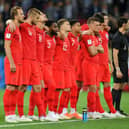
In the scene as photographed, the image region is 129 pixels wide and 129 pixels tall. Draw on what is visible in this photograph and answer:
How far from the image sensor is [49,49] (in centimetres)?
1337

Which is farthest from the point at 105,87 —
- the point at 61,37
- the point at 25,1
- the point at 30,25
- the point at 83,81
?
the point at 25,1

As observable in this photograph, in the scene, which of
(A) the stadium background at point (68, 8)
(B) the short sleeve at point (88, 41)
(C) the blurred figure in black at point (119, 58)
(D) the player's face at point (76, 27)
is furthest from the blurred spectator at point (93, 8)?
(B) the short sleeve at point (88, 41)

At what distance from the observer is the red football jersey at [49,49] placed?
13.4 meters

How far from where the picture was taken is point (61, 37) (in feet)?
44.4

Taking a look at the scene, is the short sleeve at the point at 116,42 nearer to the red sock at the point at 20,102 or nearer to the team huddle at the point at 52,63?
the team huddle at the point at 52,63

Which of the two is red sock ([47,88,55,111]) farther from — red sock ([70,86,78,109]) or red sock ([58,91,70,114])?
red sock ([70,86,78,109])

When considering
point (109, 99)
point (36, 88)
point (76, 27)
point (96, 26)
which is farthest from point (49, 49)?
point (109, 99)

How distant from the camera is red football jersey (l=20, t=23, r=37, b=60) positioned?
41.7 feet

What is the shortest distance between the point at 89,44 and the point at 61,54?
62cm

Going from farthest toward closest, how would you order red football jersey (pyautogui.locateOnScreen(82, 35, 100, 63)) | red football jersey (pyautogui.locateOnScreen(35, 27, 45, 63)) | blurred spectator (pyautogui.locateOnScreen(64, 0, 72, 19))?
1. blurred spectator (pyautogui.locateOnScreen(64, 0, 72, 19))
2. red football jersey (pyautogui.locateOnScreen(82, 35, 100, 63))
3. red football jersey (pyautogui.locateOnScreen(35, 27, 45, 63))

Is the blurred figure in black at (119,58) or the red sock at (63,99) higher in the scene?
the blurred figure in black at (119,58)

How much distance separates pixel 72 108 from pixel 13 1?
1410 cm

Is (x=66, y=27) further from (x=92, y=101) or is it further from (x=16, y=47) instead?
(x=92, y=101)

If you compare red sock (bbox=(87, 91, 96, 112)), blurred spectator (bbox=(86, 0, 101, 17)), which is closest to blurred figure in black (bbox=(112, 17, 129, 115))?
red sock (bbox=(87, 91, 96, 112))
